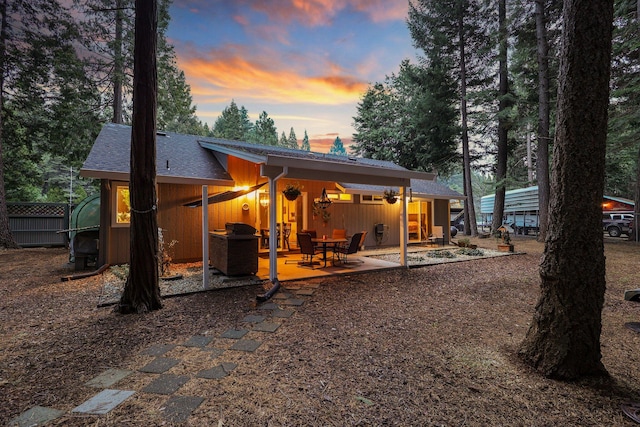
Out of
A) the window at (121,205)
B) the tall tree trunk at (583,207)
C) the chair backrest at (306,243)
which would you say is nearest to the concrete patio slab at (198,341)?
the tall tree trunk at (583,207)

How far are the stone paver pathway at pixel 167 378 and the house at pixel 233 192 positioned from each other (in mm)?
2438

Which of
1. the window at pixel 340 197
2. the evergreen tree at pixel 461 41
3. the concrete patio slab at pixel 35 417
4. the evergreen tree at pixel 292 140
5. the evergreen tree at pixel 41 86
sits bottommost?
the concrete patio slab at pixel 35 417

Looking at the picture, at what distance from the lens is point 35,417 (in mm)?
1900

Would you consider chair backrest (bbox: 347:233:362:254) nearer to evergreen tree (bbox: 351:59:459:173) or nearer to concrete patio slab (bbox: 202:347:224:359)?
concrete patio slab (bbox: 202:347:224:359)

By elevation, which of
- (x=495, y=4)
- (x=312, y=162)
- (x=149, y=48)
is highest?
(x=495, y=4)

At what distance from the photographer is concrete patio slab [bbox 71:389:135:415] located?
1964 millimetres

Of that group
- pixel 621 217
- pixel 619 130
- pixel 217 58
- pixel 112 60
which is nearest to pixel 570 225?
pixel 217 58

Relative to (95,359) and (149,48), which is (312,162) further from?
(95,359)

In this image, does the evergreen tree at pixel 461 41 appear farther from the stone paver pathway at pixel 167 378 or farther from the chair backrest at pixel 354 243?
the stone paver pathway at pixel 167 378

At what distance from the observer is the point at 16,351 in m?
2.90

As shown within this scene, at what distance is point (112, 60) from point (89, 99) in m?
1.94

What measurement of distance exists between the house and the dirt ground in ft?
7.06

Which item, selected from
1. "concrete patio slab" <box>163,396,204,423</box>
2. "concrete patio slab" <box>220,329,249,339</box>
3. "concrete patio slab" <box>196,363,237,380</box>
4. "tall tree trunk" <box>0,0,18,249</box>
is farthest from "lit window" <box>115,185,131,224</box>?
"tall tree trunk" <box>0,0,18,249</box>

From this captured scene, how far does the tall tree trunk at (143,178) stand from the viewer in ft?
13.5
